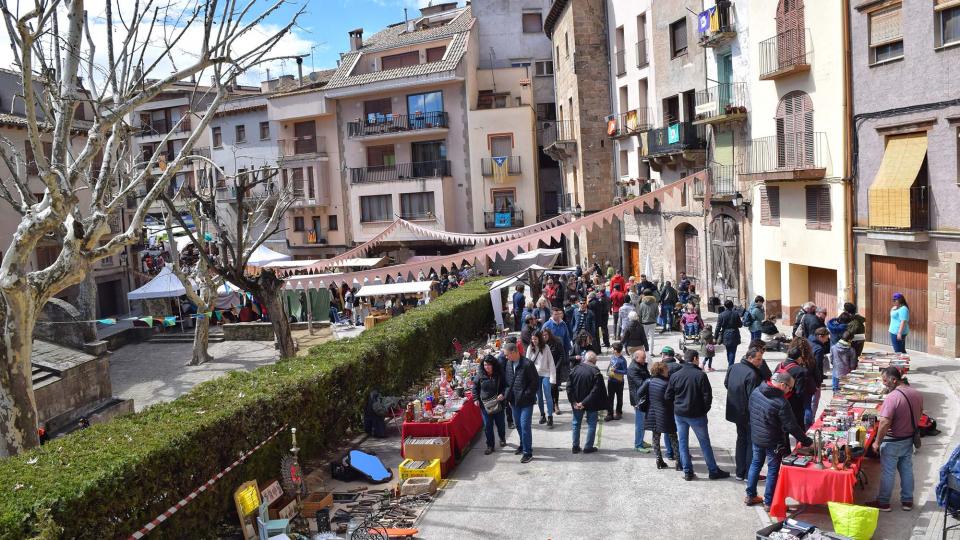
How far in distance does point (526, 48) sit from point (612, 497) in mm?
40277

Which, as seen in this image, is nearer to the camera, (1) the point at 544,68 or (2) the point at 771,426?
(2) the point at 771,426

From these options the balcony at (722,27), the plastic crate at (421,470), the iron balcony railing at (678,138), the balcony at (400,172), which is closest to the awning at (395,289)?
the iron balcony railing at (678,138)

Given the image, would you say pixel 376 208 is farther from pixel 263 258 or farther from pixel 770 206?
pixel 770 206

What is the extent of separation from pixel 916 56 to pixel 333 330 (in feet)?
67.2

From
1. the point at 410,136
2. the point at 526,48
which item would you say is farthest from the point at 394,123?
the point at 526,48

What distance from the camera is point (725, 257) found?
81.5 feet

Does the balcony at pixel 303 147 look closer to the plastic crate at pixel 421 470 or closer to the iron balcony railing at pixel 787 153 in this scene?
the iron balcony railing at pixel 787 153

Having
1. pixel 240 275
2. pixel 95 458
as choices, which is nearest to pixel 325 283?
pixel 240 275

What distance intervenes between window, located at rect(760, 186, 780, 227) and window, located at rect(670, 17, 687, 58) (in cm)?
726

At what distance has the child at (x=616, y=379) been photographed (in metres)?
12.9

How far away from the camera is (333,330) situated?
1139 inches

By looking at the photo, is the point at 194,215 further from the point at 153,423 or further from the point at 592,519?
the point at 592,519

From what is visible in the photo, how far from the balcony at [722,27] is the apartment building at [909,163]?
565 centimetres

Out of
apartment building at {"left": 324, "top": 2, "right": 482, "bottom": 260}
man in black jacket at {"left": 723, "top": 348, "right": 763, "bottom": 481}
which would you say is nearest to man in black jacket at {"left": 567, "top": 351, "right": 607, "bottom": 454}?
man in black jacket at {"left": 723, "top": 348, "right": 763, "bottom": 481}
